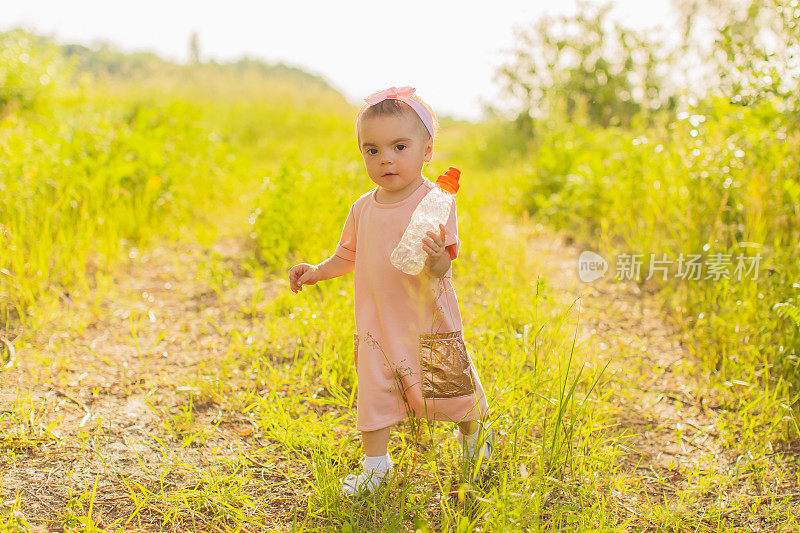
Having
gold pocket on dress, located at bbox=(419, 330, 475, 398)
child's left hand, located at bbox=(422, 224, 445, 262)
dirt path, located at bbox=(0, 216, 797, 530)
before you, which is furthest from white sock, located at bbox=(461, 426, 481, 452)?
child's left hand, located at bbox=(422, 224, 445, 262)

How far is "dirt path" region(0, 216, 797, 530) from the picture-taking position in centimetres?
205

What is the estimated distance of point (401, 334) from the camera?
1.92m

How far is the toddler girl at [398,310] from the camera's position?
183 cm

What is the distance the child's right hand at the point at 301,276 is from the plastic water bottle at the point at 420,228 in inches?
14.5

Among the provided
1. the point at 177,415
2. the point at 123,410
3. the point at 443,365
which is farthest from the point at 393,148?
the point at 123,410

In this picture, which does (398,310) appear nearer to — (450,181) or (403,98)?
(450,181)

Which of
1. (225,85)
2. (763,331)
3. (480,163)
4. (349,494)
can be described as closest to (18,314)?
(349,494)

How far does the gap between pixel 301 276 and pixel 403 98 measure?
0.69 metres

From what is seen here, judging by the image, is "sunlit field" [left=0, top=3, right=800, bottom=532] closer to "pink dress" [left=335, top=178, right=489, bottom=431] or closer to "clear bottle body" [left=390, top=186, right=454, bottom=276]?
"pink dress" [left=335, top=178, right=489, bottom=431]

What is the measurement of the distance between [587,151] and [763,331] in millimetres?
2887

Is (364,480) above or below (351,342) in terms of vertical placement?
below

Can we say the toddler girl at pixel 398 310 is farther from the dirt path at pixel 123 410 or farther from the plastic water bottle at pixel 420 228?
the dirt path at pixel 123 410

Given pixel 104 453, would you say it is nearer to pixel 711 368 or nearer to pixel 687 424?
pixel 687 424

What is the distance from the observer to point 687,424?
2600 millimetres
